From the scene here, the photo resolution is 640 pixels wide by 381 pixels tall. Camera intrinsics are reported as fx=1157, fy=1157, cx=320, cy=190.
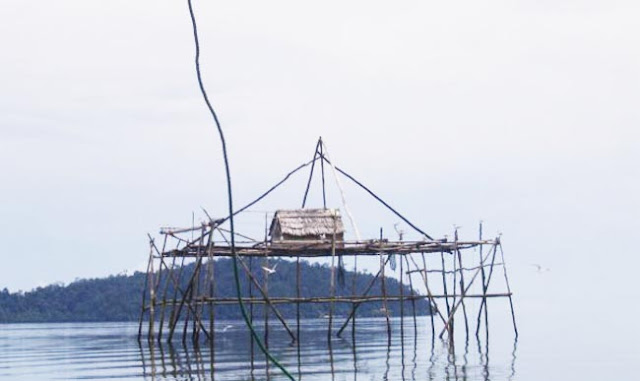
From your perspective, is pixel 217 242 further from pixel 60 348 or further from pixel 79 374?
pixel 60 348

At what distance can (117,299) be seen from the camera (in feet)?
362

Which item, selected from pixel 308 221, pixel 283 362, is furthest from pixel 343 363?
pixel 308 221

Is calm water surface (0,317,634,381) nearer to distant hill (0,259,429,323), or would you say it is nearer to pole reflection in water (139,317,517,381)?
pole reflection in water (139,317,517,381)

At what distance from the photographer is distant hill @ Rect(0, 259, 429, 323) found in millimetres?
96000

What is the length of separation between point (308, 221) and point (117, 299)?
3231 inches

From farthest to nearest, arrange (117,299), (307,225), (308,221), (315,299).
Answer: (117,299)
(308,221)
(307,225)
(315,299)

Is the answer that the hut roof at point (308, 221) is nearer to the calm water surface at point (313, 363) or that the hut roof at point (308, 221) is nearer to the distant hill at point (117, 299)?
the calm water surface at point (313, 363)

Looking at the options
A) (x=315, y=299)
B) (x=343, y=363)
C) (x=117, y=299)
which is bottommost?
(x=343, y=363)

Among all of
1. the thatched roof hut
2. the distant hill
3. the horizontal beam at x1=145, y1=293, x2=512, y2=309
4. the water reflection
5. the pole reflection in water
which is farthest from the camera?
the distant hill

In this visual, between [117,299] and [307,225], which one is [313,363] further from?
[117,299]

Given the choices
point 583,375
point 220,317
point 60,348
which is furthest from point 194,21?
point 220,317

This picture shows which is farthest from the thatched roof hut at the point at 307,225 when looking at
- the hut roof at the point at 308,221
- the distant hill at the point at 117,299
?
the distant hill at the point at 117,299

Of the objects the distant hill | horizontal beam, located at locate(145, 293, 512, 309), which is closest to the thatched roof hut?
horizontal beam, located at locate(145, 293, 512, 309)

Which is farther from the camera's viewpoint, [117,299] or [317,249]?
[117,299]
